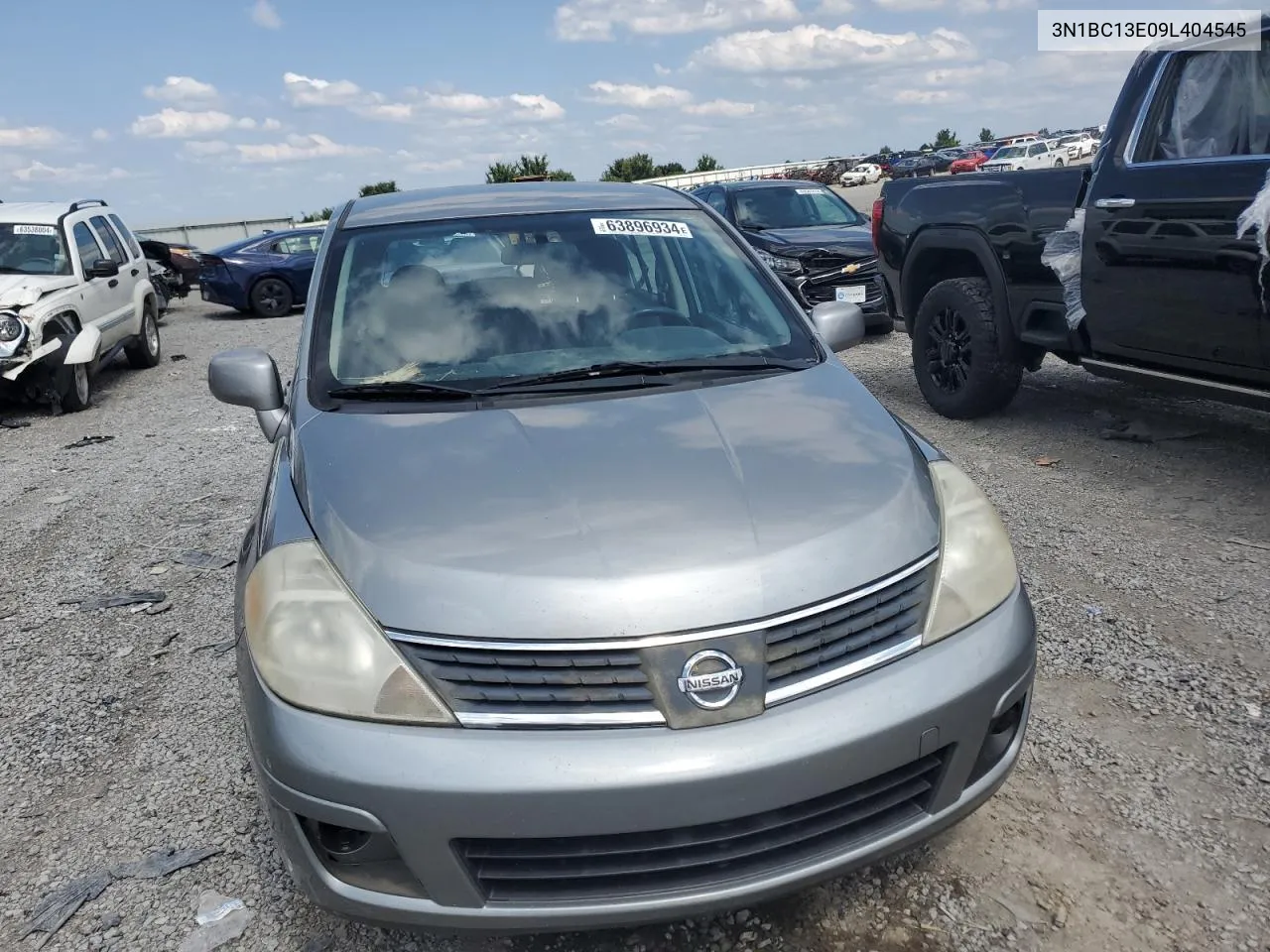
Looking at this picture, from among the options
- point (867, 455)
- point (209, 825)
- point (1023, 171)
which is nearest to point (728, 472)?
point (867, 455)

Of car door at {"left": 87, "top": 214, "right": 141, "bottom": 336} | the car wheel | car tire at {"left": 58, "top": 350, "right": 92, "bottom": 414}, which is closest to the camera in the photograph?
car tire at {"left": 58, "top": 350, "right": 92, "bottom": 414}

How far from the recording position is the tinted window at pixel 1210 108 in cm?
443

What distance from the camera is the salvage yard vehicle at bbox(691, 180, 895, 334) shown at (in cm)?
970

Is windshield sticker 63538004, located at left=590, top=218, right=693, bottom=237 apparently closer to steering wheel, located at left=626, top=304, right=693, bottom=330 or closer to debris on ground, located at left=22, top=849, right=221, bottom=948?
steering wheel, located at left=626, top=304, right=693, bottom=330

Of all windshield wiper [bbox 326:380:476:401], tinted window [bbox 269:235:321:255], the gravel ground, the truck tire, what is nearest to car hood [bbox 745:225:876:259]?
the truck tire

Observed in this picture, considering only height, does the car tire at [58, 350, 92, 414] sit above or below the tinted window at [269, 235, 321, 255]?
below

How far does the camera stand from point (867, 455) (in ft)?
7.93

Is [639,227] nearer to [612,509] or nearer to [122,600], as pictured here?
[612,509]

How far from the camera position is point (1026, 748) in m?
2.91

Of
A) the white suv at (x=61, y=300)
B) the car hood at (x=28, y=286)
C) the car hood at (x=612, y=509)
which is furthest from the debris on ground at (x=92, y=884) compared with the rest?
the car hood at (x=28, y=286)

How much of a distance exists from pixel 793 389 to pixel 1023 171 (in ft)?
12.0

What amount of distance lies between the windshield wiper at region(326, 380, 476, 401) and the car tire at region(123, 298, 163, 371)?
940 cm

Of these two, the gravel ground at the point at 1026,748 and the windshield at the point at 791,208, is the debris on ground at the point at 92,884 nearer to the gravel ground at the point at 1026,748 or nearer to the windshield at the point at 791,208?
the gravel ground at the point at 1026,748

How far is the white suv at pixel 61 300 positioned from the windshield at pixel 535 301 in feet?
21.3
